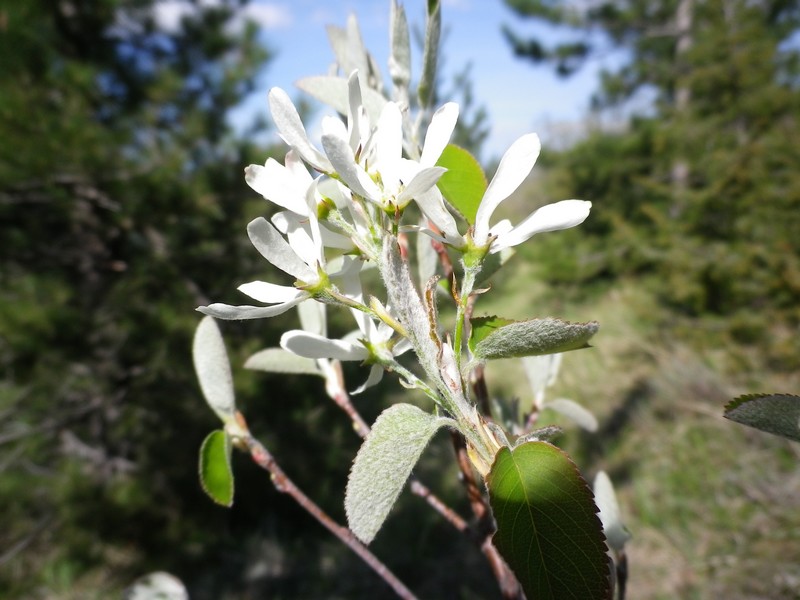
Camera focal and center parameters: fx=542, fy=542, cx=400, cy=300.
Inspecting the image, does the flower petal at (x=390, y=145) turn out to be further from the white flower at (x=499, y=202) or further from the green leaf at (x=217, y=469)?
the green leaf at (x=217, y=469)

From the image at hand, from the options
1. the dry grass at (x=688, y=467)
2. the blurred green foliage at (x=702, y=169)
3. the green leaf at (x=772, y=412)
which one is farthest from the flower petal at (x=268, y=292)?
the blurred green foliage at (x=702, y=169)

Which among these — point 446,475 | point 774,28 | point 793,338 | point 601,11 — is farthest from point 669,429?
point 601,11

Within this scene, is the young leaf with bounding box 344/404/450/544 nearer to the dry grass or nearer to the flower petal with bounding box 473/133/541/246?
the flower petal with bounding box 473/133/541/246

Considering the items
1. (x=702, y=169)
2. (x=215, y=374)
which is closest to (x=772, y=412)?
(x=215, y=374)

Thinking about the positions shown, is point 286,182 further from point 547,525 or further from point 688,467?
point 688,467

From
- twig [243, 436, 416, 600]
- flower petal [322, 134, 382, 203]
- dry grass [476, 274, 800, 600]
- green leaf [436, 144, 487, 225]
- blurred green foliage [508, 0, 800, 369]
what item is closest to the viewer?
flower petal [322, 134, 382, 203]

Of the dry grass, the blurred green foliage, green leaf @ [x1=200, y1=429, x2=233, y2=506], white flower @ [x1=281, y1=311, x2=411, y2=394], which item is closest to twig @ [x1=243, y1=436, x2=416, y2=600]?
green leaf @ [x1=200, y1=429, x2=233, y2=506]
